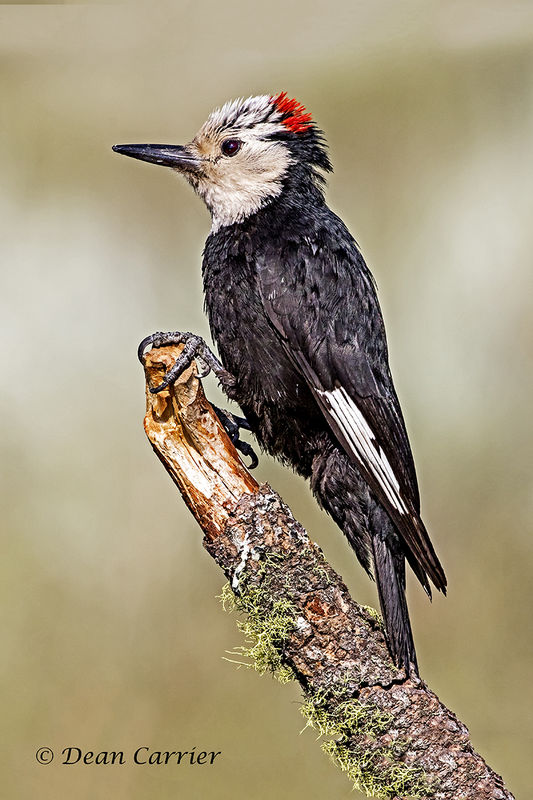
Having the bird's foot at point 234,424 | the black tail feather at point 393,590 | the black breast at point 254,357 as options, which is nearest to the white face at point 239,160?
the black breast at point 254,357

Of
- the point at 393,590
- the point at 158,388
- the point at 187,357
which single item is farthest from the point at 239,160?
the point at 393,590

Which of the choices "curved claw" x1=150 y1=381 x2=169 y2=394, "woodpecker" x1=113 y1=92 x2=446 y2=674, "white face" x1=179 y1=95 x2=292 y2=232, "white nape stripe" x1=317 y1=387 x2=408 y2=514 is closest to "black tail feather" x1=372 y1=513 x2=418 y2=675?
"woodpecker" x1=113 y1=92 x2=446 y2=674

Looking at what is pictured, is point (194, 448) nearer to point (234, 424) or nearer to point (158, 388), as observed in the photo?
point (158, 388)

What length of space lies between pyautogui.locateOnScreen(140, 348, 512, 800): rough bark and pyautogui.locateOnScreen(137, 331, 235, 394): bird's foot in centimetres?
4

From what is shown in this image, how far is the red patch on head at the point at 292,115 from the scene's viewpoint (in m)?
3.30

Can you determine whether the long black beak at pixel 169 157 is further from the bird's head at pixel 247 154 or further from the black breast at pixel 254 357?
the black breast at pixel 254 357

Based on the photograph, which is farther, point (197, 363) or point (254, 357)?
point (254, 357)

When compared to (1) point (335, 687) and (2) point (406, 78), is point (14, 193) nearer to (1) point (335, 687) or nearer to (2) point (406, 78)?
(2) point (406, 78)

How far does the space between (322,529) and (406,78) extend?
3.06 m

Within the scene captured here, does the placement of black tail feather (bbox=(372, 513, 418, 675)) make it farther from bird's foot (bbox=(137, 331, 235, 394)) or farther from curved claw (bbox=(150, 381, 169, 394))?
curved claw (bbox=(150, 381, 169, 394))

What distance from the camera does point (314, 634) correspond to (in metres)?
2.37

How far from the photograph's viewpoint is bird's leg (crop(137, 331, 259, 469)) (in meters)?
2.48

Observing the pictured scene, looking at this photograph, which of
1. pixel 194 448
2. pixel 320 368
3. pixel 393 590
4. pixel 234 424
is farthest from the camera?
pixel 234 424

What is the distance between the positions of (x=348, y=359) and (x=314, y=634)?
92 centimetres
